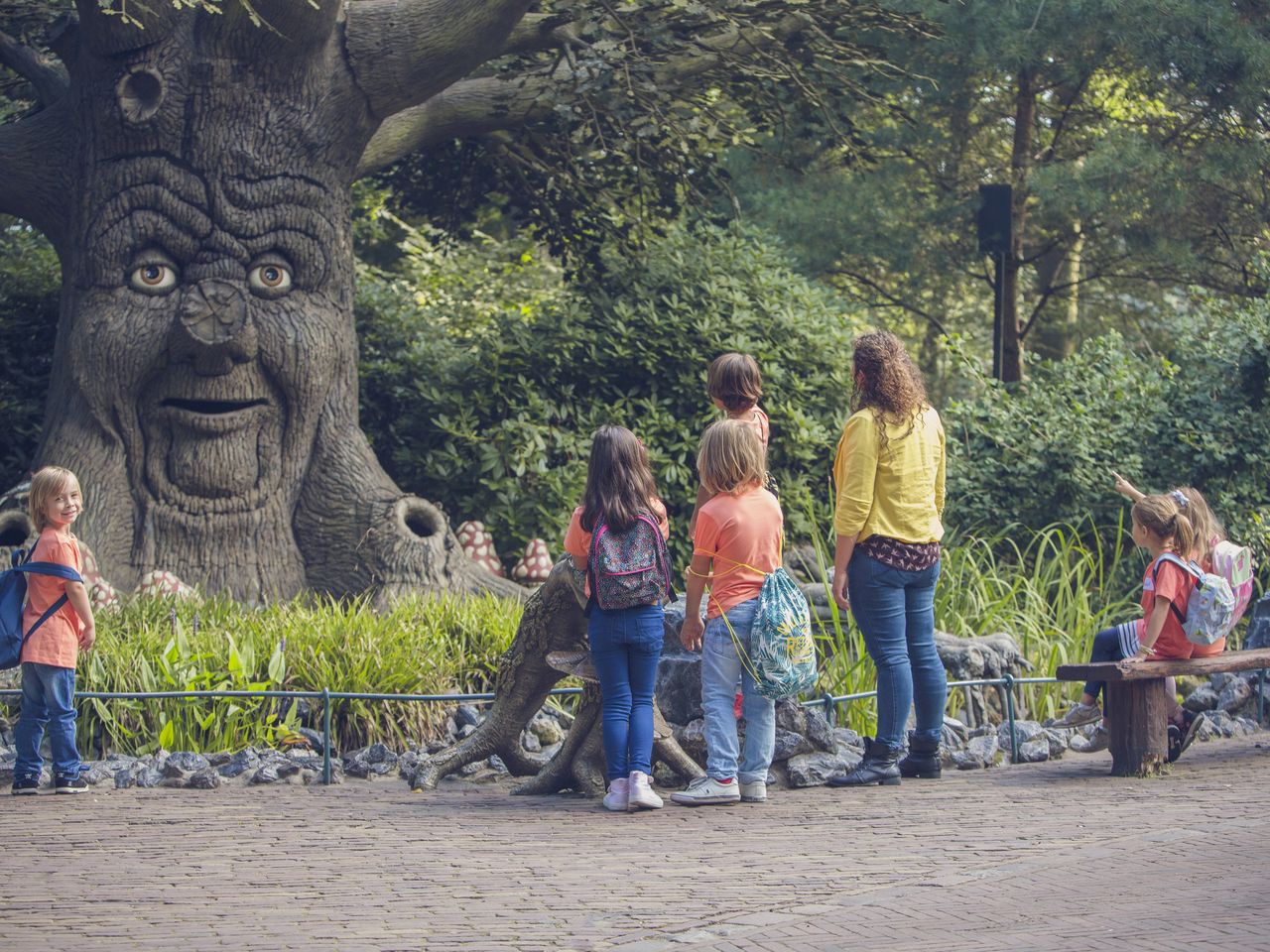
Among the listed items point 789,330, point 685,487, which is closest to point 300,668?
point 685,487

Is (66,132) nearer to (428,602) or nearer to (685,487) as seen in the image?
(428,602)

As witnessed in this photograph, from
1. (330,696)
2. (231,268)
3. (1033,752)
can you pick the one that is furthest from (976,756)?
(231,268)

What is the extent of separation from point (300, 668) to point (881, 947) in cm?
471

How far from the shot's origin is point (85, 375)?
34.7 ft

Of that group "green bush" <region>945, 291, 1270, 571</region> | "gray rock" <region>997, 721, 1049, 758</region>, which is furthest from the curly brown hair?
"green bush" <region>945, 291, 1270, 571</region>

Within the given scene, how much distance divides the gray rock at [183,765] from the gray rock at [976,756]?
363 centimetres

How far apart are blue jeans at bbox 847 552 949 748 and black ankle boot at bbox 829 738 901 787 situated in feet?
0.15

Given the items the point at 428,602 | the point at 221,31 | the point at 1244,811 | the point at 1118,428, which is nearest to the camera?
the point at 1244,811

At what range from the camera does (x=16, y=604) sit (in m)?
7.30

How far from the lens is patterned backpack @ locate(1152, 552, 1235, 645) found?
7.37 metres

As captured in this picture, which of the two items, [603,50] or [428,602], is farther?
[603,50]

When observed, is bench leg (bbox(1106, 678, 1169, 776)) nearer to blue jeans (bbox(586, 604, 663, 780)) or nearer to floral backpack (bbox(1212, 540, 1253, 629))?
floral backpack (bbox(1212, 540, 1253, 629))

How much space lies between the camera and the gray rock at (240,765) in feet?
25.0

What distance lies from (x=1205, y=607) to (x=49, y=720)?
5.33 metres
